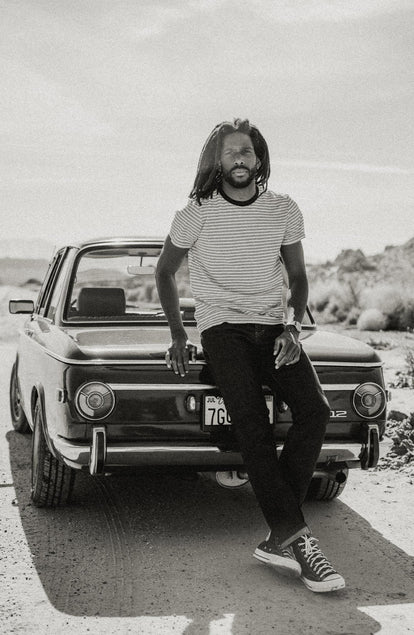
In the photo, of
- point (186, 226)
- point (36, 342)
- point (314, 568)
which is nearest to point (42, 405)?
point (36, 342)

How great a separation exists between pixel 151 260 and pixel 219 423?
2.03 meters

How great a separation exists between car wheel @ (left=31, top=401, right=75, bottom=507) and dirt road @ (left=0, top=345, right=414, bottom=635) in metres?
0.09

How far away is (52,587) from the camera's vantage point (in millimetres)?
4195

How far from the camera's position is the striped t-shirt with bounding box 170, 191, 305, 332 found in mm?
4645

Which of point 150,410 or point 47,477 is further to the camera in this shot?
point 47,477

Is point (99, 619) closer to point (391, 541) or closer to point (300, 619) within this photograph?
point (300, 619)

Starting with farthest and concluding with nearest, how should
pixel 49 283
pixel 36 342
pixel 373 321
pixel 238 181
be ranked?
pixel 373 321
pixel 49 283
pixel 36 342
pixel 238 181

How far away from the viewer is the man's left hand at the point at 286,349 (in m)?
4.47

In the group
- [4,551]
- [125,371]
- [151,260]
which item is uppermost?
[151,260]

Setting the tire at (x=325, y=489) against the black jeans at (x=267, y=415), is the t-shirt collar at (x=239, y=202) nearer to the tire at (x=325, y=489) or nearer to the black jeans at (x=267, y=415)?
the black jeans at (x=267, y=415)

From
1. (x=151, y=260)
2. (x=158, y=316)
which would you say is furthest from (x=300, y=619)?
(x=151, y=260)

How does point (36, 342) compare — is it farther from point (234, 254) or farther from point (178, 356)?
point (234, 254)

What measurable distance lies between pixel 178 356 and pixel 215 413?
37cm

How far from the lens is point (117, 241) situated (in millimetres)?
6219
